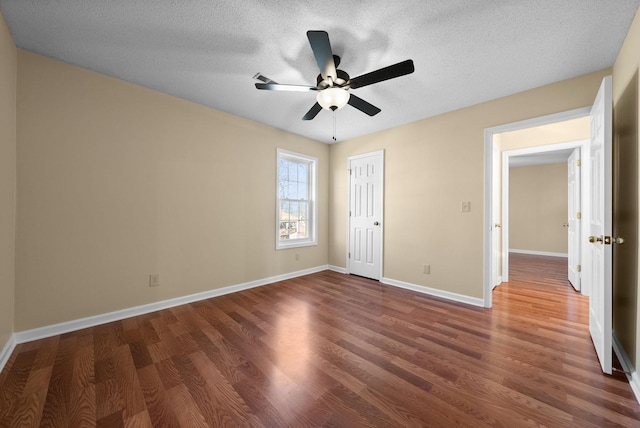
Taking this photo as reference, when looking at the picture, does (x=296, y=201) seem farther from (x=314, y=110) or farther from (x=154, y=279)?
(x=154, y=279)

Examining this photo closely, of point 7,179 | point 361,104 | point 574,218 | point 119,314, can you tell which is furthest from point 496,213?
point 7,179

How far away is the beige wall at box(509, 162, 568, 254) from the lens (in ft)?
20.9

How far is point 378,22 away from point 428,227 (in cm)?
260

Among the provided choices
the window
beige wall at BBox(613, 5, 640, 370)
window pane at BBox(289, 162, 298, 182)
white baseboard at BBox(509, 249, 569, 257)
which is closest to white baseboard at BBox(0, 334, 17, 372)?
the window

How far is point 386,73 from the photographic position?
1840 mm

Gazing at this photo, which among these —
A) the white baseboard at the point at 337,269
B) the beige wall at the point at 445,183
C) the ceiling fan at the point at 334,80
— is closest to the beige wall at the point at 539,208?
the beige wall at the point at 445,183

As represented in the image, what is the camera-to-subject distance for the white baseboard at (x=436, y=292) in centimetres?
303

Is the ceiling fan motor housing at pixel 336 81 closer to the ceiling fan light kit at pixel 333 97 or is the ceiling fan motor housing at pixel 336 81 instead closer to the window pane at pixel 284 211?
the ceiling fan light kit at pixel 333 97

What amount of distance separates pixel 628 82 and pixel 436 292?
2.67 m

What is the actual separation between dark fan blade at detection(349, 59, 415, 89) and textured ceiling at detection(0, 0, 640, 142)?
294 mm

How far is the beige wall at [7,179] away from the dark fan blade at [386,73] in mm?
2562

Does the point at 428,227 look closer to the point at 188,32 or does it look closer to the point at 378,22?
the point at 378,22

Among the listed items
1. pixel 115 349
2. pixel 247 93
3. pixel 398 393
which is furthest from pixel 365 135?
pixel 115 349

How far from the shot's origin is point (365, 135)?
426 centimetres
